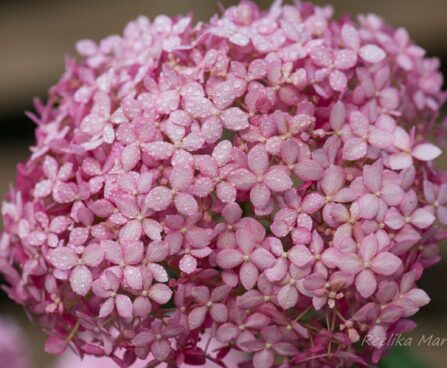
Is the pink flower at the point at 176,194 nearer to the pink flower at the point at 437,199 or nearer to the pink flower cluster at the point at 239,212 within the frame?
the pink flower cluster at the point at 239,212

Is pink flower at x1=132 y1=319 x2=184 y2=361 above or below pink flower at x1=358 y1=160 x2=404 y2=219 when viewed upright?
below

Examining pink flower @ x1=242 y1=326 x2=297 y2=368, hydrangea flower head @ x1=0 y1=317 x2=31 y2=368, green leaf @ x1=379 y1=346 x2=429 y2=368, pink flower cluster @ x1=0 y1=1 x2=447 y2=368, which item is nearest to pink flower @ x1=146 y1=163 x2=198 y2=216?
pink flower cluster @ x1=0 y1=1 x2=447 y2=368

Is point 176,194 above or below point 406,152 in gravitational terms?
below

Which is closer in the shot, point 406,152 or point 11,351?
point 406,152

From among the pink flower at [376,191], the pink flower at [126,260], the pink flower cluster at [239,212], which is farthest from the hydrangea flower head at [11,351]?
the pink flower at [376,191]

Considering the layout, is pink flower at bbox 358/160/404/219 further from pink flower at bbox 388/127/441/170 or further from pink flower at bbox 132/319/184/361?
pink flower at bbox 132/319/184/361

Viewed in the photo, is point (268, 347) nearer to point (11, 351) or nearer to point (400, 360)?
point (400, 360)

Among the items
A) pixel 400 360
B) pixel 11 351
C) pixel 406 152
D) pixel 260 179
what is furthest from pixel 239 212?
pixel 11 351

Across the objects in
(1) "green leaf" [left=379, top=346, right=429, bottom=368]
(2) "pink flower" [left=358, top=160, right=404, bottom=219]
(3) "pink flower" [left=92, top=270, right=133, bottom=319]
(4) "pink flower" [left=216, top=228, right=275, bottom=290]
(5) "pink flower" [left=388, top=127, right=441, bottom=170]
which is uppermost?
(5) "pink flower" [left=388, top=127, right=441, bottom=170]
